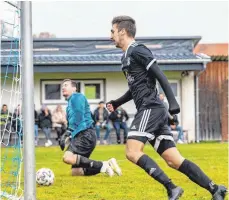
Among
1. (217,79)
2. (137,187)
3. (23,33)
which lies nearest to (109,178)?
(137,187)

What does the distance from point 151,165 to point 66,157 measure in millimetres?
3569

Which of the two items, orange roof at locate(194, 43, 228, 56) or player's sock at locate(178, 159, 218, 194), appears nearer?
player's sock at locate(178, 159, 218, 194)

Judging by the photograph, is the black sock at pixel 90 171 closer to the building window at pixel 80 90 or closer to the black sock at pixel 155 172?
the black sock at pixel 155 172

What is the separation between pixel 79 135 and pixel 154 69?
383 centimetres

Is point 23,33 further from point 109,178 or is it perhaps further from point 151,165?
point 109,178

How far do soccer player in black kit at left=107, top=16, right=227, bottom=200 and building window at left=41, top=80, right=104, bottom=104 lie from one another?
1974 centimetres

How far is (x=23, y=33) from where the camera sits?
6.09m

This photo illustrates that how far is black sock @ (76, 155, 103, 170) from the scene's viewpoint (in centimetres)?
995

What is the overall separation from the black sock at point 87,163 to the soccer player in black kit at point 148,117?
3415 millimetres

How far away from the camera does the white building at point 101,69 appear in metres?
26.0

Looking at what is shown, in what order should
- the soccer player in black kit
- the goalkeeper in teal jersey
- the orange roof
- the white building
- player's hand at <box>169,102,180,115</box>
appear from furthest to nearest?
1. the orange roof
2. the white building
3. the goalkeeper in teal jersey
4. the soccer player in black kit
5. player's hand at <box>169,102,180,115</box>

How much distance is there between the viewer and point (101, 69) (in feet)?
85.4

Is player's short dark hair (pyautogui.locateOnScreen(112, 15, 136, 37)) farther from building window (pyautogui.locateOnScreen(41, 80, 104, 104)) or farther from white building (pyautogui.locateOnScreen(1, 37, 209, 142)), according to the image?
building window (pyautogui.locateOnScreen(41, 80, 104, 104))

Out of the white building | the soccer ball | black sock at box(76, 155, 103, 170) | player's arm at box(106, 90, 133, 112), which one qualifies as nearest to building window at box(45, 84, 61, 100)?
the white building
